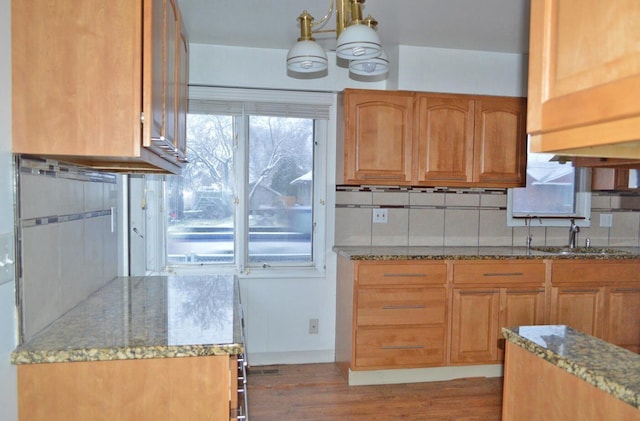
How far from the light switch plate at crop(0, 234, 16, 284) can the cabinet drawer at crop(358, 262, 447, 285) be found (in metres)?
2.15

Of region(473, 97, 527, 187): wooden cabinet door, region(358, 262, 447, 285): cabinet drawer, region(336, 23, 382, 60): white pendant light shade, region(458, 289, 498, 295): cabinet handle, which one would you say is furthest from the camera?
region(473, 97, 527, 187): wooden cabinet door

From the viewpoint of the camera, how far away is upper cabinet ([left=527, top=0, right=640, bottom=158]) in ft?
2.00

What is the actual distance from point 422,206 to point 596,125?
3143 millimetres

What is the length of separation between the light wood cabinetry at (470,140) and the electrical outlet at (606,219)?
0.97 m

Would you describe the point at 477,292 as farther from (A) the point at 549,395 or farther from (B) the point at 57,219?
(B) the point at 57,219

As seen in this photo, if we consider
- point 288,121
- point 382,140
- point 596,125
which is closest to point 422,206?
point 382,140

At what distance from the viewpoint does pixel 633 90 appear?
59 centimetres

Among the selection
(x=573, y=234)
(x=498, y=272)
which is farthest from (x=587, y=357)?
(x=573, y=234)

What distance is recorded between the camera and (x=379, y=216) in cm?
371

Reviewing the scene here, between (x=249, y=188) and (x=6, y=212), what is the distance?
2.34 meters

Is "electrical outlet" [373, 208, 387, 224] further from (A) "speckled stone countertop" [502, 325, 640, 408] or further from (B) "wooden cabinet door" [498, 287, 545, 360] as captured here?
(A) "speckled stone countertop" [502, 325, 640, 408]

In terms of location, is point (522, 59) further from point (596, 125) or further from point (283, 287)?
point (596, 125)

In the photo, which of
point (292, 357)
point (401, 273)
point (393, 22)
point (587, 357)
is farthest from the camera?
point (292, 357)

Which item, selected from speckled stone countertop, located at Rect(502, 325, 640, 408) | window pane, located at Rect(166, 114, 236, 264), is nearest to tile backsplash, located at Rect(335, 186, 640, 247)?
window pane, located at Rect(166, 114, 236, 264)
